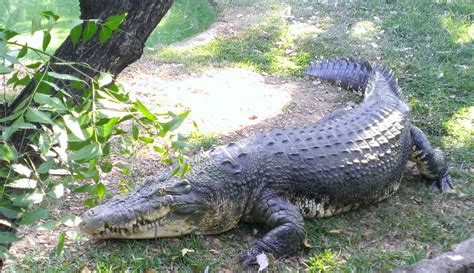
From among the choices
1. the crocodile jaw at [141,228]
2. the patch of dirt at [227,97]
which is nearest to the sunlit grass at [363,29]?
the patch of dirt at [227,97]

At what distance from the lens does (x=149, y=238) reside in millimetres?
3496

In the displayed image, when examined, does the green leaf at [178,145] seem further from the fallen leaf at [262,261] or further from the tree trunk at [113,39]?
the fallen leaf at [262,261]

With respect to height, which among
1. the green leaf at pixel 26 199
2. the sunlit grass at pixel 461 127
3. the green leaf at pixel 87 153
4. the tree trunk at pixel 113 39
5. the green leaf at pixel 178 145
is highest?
the green leaf at pixel 87 153

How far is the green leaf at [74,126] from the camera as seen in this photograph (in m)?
1.19

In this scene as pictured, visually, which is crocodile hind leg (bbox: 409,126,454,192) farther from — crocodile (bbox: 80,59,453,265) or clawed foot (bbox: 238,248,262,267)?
clawed foot (bbox: 238,248,262,267)

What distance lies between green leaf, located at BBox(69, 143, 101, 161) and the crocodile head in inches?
82.1

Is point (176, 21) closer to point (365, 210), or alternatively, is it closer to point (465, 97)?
point (465, 97)

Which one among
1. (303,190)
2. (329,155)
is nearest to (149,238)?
(303,190)

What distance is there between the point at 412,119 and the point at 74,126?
4.69 m

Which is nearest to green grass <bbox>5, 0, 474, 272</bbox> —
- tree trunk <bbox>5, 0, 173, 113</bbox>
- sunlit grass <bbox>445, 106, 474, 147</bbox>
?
sunlit grass <bbox>445, 106, 474, 147</bbox>

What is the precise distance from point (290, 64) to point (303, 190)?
3.09 meters

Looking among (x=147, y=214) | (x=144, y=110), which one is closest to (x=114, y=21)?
(x=144, y=110)

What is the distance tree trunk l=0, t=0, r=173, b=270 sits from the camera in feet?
9.96

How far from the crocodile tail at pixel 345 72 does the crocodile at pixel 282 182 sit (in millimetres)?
989
